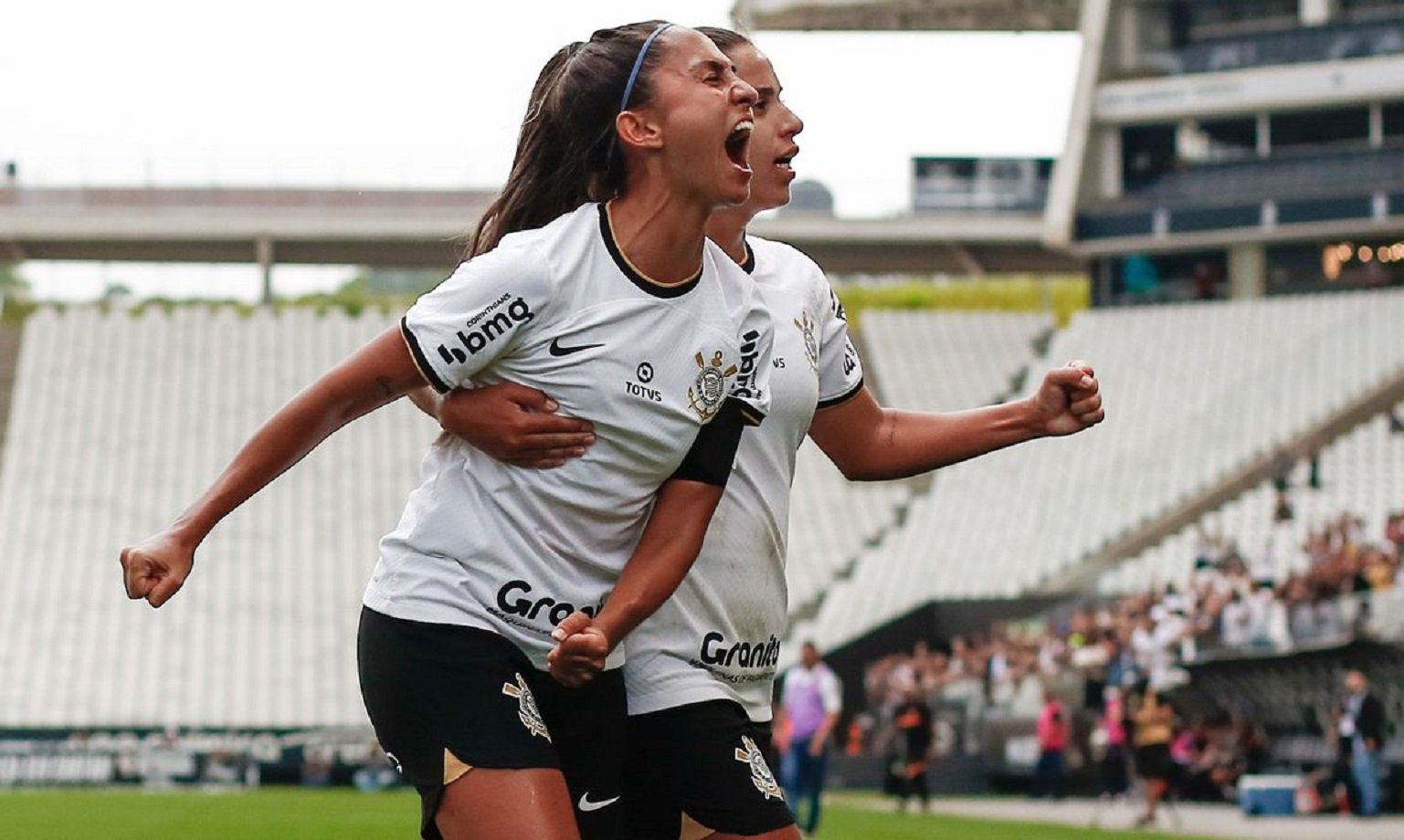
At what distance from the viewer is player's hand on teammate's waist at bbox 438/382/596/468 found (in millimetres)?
4980

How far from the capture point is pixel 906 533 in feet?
133

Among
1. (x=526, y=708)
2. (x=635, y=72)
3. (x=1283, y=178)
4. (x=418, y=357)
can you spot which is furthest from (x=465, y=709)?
(x=1283, y=178)

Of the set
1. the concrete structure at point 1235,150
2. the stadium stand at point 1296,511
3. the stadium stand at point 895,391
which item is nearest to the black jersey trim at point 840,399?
the stadium stand at point 1296,511

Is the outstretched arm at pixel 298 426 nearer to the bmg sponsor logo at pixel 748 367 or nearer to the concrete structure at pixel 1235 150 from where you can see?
the bmg sponsor logo at pixel 748 367

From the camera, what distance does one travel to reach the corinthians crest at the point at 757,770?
546 cm

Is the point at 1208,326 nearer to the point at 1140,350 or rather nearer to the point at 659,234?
the point at 1140,350

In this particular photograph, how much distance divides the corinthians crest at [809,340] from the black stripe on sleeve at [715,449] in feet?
1.83

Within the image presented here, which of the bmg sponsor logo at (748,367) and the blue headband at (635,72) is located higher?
the blue headband at (635,72)

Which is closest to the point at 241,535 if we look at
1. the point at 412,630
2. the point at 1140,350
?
the point at 1140,350

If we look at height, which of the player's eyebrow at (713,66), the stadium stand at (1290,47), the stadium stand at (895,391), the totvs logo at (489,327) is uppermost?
the player's eyebrow at (713,66)

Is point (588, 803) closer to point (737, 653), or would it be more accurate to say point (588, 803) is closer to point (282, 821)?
point (737, 653)

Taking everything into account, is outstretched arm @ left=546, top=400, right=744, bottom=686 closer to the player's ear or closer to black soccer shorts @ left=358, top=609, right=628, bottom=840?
black soccer shorts @ left=358, top=609, right=628, bottom=840

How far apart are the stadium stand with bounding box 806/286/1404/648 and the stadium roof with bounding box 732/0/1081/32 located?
10529 millimetres

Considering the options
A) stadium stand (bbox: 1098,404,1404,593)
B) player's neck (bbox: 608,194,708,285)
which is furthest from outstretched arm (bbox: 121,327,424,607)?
stadium stand (bbox: 1098,404,1404,593)
